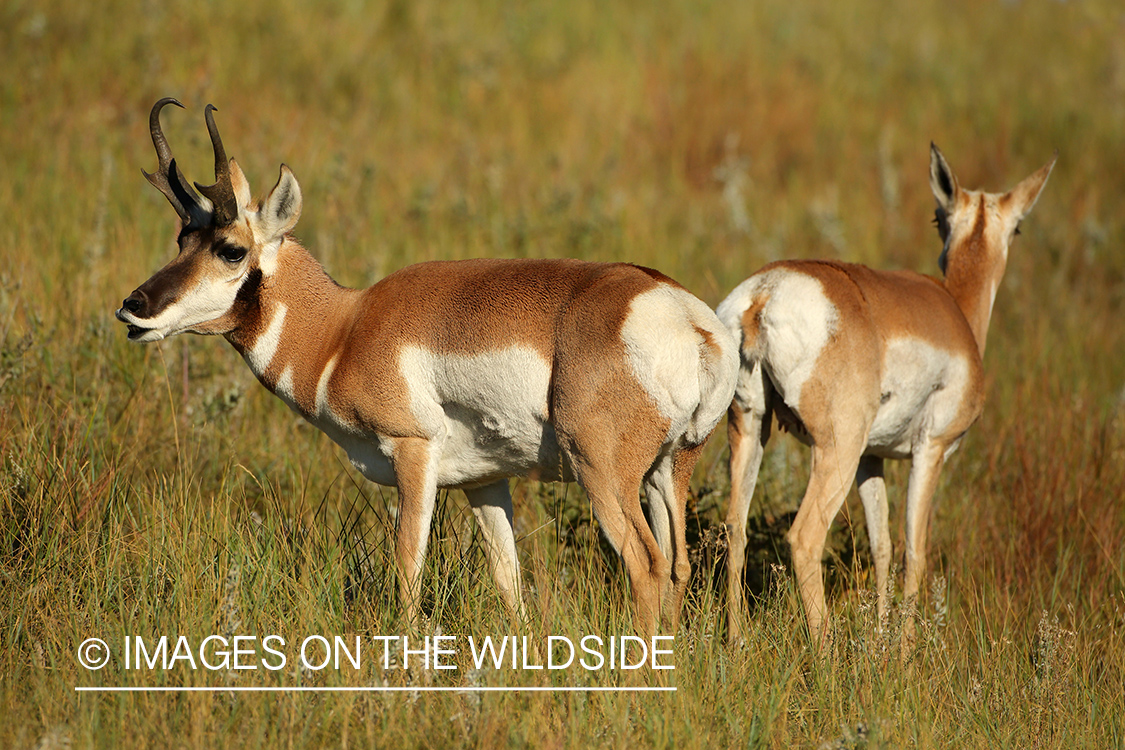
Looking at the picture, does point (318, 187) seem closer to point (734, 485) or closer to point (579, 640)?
point (734, 485)

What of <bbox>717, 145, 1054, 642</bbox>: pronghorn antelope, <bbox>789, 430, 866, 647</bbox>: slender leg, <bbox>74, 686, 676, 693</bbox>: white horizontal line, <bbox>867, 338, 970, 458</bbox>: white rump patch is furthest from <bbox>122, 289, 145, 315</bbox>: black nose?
<bbox>867, 338, 970, 458</bbox>: white rump patch

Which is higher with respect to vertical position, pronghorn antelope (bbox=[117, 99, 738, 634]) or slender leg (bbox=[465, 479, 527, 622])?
pronghorn antelope (bbox=[117, 99, 738, 634])

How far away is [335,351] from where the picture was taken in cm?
458

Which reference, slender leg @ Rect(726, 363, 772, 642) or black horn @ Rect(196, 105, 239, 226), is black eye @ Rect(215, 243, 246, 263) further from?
slender leg @ Rect(726, 363, 772, 642)

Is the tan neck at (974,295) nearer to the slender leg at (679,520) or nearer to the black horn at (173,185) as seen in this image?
the slender leg at (679,520)

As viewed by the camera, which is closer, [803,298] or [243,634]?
[243,634]

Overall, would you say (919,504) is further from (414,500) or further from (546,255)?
(546,255)

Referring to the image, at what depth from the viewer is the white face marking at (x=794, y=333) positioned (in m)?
4.89

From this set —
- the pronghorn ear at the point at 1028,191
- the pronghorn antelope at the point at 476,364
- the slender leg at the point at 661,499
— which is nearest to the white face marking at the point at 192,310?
the pronghorn antelope at the point at 476,364

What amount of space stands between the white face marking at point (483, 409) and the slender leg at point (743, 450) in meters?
1.12

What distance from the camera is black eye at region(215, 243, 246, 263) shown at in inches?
178

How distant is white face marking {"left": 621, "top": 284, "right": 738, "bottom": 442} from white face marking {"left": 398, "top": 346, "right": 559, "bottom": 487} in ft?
1.33

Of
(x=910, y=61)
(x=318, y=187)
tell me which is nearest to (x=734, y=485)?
(x=318, y=187)

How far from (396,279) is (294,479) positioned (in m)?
1.49
